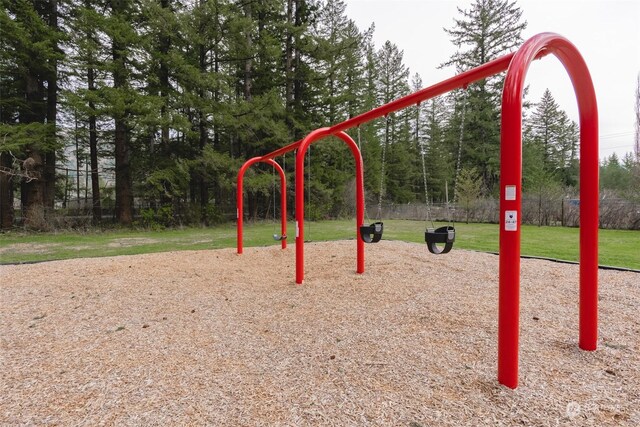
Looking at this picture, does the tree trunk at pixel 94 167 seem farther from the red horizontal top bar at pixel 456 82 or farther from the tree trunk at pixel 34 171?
the red horizontal top bar at pixel 456 82

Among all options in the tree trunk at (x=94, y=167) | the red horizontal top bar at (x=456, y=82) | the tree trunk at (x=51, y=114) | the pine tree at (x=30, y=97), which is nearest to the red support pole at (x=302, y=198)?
the red horizontal top bar at (x=456, y=82)

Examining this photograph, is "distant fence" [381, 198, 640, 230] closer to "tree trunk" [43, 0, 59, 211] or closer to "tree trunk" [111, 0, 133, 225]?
"tree trunk" [111, 0, 133, 225]

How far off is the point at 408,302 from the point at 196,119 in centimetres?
1434

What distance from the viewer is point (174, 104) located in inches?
536

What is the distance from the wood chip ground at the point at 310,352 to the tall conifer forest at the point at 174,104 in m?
5.55

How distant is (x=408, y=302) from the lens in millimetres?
3527

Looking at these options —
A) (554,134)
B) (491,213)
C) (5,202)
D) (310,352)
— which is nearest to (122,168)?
(5,202)

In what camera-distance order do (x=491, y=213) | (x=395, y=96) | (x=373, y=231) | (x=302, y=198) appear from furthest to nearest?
(x=395, y=96), (x=491, y=213), (x=302, y=198), (x=373, y=231)

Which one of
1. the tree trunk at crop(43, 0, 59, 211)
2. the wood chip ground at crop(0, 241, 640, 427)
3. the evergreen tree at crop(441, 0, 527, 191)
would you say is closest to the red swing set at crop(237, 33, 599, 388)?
the wood chip ground at crop(0, 241, 640, 427)

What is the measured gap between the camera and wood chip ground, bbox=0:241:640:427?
1761 millimetres

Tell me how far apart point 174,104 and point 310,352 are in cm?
1370

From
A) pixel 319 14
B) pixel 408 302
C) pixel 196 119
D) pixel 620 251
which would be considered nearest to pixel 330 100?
pixel 319 14

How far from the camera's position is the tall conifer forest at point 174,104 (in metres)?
11.8

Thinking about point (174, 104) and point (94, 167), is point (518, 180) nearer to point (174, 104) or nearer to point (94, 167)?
point (174, 104)
